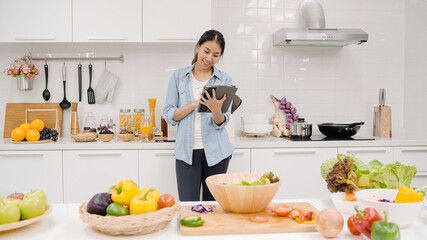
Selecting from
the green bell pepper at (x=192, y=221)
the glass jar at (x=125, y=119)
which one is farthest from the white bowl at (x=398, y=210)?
the glass jar at (x=125, y=119)

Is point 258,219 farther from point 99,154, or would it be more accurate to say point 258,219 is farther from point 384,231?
point 99,154

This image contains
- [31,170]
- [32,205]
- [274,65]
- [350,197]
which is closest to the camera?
[32,205]

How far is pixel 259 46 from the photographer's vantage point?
12.3ft

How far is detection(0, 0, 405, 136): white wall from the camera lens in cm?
368

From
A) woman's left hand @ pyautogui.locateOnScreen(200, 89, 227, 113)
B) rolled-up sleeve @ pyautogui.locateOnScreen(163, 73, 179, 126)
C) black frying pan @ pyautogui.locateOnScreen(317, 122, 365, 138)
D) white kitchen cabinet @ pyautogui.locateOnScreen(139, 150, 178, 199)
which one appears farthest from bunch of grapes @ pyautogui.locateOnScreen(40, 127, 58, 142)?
black frying pan @ pyautogui.locateOnScreen(317, 122, 365, 138)

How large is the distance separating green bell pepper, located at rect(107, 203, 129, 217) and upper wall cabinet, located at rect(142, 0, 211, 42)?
2.30m

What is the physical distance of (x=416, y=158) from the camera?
127 inches

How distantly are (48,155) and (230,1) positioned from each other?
214cm

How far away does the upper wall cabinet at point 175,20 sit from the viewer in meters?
3.30

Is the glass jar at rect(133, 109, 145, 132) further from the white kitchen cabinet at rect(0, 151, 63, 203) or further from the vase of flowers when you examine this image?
the vase of flowers

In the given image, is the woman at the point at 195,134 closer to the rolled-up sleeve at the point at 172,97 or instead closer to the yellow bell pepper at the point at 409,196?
the rolled-up sleeve at the point at 172,97

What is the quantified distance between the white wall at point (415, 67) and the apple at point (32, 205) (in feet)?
11.3

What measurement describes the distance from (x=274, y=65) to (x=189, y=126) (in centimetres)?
158

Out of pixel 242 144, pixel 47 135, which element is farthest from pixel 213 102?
pixel 47 135
